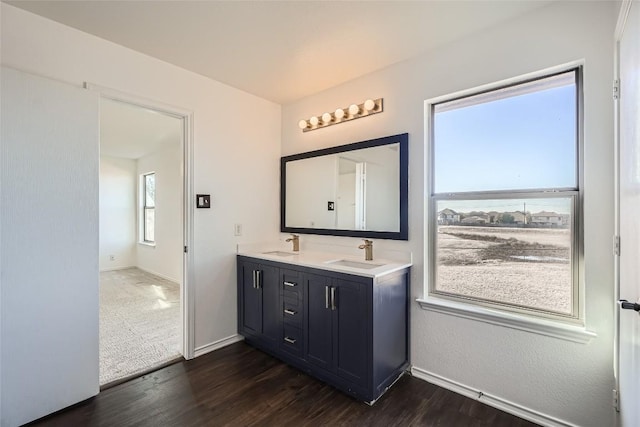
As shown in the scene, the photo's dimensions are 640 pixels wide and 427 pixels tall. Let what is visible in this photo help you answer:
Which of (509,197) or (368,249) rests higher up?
(509,197)

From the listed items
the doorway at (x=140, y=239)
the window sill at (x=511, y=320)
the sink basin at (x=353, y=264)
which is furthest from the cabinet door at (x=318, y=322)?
the doorway at (x=140, y=239)

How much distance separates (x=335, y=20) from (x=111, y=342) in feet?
11.1

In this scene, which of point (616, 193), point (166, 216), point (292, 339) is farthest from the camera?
point (166, 216)

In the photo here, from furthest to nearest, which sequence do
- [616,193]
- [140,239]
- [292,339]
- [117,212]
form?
[140,239], [117,212], [292,339], [616,193]

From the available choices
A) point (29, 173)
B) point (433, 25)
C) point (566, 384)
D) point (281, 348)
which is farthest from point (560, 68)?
point (29, 173)

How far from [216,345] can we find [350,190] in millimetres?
1922

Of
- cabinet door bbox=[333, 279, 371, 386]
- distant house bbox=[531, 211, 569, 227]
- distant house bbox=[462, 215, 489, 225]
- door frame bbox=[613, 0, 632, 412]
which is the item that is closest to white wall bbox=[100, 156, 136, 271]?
cabinet door bbox=[333, 279, 371, 386]

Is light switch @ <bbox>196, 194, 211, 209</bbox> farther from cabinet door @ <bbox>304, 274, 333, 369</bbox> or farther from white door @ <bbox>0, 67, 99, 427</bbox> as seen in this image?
cabinet door @ <bbox>304, 274, 333, 369</bbox>

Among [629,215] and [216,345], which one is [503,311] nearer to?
[629,215]

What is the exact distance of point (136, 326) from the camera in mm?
3229

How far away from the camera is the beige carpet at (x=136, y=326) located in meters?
2.46

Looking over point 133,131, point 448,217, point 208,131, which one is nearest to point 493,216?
point 448,217

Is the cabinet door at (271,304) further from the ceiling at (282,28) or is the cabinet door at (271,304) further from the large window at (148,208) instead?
the large window at (148,208)

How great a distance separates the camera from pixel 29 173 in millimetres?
1754
